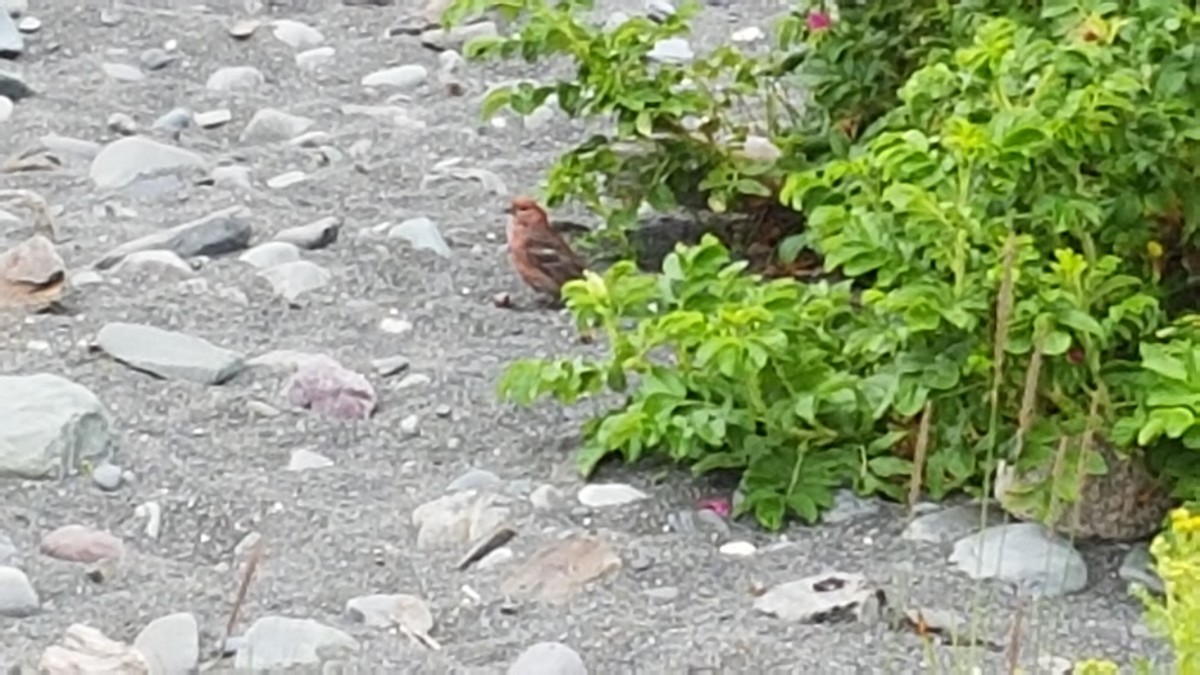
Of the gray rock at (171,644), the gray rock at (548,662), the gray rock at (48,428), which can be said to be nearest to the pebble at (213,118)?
the gray rock at (48,428)

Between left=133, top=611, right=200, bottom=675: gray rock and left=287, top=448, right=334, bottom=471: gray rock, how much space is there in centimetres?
50

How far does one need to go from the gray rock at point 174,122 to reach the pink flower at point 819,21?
1332mm

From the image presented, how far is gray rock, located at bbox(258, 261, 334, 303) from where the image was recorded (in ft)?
11.7

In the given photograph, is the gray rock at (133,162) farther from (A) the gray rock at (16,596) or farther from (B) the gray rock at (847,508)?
(B) the gray rock at (847,508)

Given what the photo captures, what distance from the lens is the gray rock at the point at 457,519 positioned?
2.73 meters

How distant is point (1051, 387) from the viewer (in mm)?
2602

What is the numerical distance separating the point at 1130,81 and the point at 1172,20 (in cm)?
12

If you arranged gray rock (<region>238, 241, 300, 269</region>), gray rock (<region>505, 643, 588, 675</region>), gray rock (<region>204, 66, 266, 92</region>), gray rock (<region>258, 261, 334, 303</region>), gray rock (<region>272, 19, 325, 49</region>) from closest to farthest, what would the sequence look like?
1. gray rock (<region>505, 643, 588, 675</region>)
2. gray rock (<region>258, 261, 334, 303</region>)
3. gray rock (<region>238, 241, 300, 269</region>)
4. gray rock (<region>204, 66, 266, 92</region>)
5. gray rock (<region>272, 19, 325, 49</region>)

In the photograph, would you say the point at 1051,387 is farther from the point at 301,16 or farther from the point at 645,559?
the point at 301,16

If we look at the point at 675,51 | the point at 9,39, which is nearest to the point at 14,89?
the point at 9,39

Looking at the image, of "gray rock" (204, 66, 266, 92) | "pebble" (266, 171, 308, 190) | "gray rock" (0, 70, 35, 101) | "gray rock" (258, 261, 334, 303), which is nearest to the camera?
"gray rock" (258, 261, 334, 303)

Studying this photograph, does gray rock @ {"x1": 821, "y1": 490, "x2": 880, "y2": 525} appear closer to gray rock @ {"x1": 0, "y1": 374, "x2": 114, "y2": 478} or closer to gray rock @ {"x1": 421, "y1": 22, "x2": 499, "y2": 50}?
gray rock @ {"x1": 0, "y1": 374, "x2": 114, "y2": 478}

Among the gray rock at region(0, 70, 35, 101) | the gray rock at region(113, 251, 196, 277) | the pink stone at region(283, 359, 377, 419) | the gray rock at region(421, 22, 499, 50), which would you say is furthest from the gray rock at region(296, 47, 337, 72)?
the pink stone at region(283, 359, 377, 419)

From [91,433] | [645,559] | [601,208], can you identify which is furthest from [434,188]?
[645,559]
